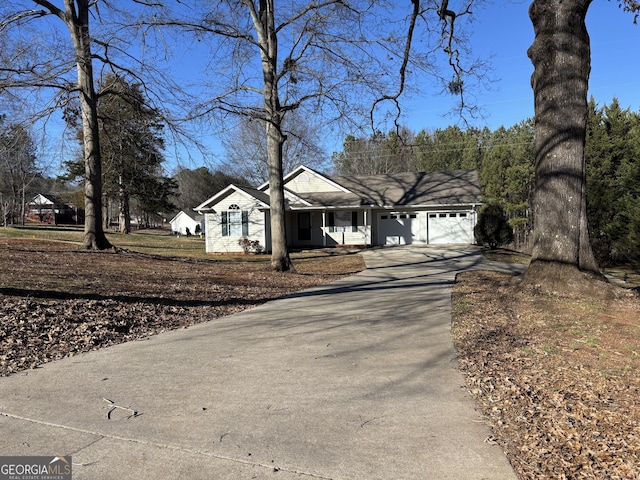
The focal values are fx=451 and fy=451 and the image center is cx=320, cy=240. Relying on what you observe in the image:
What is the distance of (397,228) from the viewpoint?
27.6 m

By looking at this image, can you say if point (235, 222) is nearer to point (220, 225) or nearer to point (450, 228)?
point (220, 225)

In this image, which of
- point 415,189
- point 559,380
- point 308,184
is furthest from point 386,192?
point 559,380

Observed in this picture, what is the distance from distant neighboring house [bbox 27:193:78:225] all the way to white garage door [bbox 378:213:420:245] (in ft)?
178

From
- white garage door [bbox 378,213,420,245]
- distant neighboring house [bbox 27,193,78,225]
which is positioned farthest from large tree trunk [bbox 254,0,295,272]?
distant neighboring house [bbox 27,193,78,225]

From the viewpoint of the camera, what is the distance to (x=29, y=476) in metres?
2.92

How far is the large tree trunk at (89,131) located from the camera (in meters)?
16.2

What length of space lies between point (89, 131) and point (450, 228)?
1948 cm

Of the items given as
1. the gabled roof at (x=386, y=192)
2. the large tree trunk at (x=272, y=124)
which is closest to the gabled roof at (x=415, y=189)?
the gabled roof at (x=386, y=192)

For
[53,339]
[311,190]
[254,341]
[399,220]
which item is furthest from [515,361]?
[311,190]

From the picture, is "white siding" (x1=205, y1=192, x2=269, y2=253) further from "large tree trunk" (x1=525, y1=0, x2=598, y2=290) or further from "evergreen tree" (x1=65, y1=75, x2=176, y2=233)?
"large tree trunk" (x1=525, y1=0, x2=598, y2=290)

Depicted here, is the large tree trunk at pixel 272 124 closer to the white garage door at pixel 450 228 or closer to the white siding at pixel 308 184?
the white siding at pixel 308 184

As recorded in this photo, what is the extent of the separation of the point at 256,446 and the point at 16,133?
47.5 feet

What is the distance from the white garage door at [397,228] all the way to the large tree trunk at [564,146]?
18.0 m

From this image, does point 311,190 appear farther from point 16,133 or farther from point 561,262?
point 561,262
